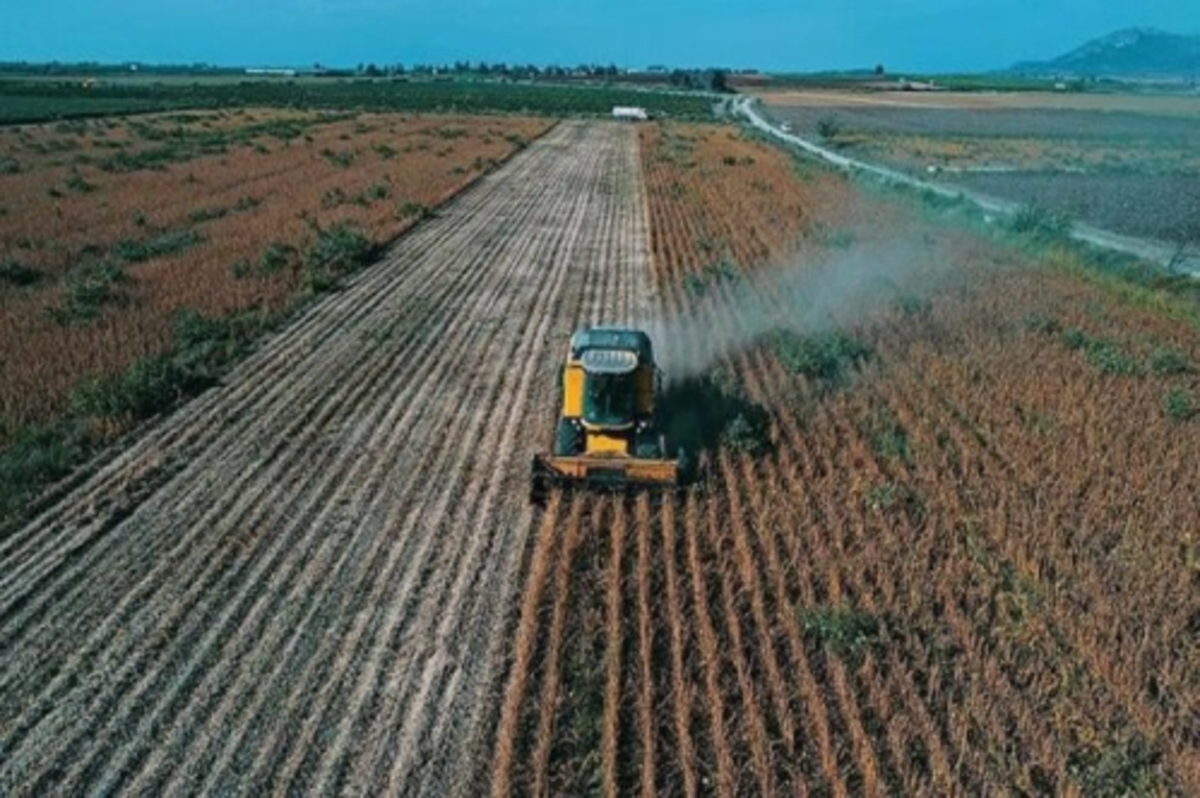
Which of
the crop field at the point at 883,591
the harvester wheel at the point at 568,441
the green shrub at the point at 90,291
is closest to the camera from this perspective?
the crop field at the point at 883,591

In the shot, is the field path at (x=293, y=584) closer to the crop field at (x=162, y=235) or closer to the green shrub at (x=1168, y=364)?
the crop field at (x=162, y=235)

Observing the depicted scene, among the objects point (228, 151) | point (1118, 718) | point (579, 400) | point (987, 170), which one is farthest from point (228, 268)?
point (987, 170)

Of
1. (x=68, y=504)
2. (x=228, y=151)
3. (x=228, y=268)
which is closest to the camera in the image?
(x=68, y=504)

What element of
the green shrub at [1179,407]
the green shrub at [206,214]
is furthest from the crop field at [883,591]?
the green shrub at [206,214]

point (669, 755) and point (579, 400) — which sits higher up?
point (579, 400)

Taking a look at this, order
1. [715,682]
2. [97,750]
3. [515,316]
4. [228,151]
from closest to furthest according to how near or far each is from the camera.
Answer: [97,750]
[715,682]
[515,316]
[228,151]

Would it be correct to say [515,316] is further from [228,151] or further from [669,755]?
[228,151]

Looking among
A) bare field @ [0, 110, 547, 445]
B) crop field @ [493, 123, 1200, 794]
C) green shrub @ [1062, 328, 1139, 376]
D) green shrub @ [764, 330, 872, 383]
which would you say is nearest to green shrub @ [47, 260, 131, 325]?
bare field @ [0, 110, 547, 445]
